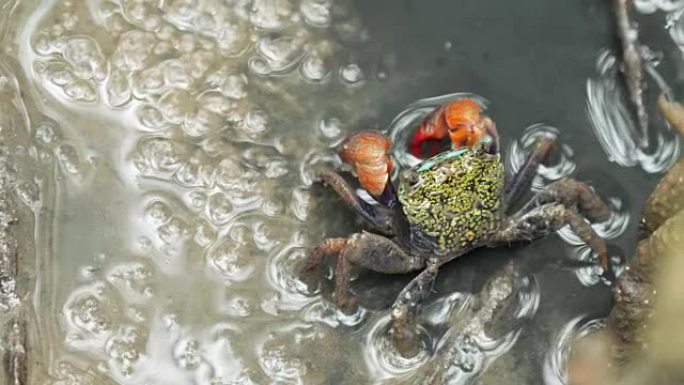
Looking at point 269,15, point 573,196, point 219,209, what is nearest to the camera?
point 573,196

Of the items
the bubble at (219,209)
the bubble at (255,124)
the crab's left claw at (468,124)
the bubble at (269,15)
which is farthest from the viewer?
the bubble at (269,15)

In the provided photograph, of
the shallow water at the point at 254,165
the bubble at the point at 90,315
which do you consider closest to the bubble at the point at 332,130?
the shallow water at the point at 254,165

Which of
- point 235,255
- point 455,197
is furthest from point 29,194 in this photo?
point 455,197

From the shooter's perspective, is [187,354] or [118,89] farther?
[118,89]

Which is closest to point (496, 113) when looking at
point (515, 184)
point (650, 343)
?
point (515, 184)

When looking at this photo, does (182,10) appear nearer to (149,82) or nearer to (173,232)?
(149,82)

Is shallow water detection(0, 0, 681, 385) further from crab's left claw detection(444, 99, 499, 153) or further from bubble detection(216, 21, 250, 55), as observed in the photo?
crab's left claw detection(444, 99, 499, 153)

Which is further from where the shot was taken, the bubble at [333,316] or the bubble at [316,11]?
the bubble at [316,11]

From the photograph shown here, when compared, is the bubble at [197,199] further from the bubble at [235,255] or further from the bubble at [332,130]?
the bubble at [332,130]
